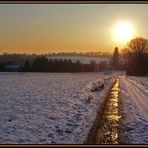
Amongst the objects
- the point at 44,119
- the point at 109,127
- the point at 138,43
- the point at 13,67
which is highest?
the point at 138,43

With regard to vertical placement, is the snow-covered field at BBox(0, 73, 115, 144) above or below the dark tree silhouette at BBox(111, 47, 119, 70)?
below

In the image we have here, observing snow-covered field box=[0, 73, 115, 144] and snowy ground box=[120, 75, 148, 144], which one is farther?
snowy ground box=[120, 75, 148, 144]

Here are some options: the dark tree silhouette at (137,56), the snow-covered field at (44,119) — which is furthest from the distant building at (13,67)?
the dark tree silhouette at (137,56)

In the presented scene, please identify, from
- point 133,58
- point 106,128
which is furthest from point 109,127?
point 133,58

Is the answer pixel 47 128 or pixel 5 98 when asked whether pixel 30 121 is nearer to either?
pixel 47 128

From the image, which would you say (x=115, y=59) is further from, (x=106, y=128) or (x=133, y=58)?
(x=106, y=128)

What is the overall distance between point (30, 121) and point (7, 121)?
721 millimetres

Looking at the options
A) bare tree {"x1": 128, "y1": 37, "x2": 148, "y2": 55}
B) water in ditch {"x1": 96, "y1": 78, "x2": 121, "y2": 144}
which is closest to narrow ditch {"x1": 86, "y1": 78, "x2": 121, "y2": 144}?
water in ditch {"x1": 96, "y1": 78, "x2": 121, "y2": 144}

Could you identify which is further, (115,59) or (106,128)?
(115,59)

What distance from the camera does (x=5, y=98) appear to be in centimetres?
1859

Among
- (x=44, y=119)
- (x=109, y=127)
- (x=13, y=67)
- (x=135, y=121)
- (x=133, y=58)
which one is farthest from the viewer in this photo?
(x=133, y=58)

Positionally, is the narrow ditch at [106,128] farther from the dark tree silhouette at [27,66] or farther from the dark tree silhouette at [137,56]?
the dark tree silhouette at [27,66]

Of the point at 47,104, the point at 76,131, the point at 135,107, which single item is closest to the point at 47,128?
the point at 76,131

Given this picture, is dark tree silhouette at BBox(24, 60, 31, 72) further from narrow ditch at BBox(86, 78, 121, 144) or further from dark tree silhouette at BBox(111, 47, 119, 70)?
narrow ditch at BBox(86, 78, 121, 144)
